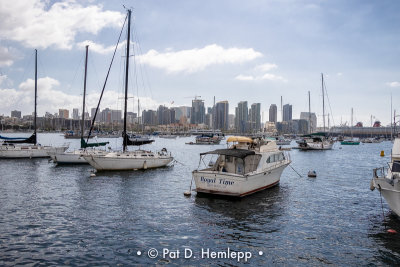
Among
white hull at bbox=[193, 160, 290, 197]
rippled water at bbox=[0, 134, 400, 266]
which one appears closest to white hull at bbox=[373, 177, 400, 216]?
rippled water at bbox=[0, 134, 400, 266]

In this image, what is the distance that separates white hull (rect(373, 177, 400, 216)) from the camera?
15445mm

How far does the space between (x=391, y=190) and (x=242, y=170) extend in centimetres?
1038

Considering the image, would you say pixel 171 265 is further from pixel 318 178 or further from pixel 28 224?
pixel 318 178

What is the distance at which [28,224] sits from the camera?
15688 mm

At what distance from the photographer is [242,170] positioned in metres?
23.7

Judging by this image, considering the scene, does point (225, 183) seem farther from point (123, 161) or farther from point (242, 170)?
point (123, 161)

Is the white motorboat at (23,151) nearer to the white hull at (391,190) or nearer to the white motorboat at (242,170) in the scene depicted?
the white motorboat at (242,170)

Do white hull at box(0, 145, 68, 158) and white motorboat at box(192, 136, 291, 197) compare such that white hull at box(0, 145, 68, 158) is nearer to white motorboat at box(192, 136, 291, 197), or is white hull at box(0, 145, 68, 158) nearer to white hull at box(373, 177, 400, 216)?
white motorboat at box(192, 136, 291, 197)

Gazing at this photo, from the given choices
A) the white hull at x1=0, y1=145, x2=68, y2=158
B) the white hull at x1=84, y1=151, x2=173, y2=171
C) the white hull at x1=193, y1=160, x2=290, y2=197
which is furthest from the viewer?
the white hull at x1=0, y1=145, x2=68, y2=158

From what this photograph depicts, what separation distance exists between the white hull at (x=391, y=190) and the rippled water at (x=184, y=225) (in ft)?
3.72

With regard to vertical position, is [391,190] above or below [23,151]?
above

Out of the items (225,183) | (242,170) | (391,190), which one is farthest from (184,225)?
(391,190)

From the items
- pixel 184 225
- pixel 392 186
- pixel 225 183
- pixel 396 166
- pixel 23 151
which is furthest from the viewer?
pixel 23 151

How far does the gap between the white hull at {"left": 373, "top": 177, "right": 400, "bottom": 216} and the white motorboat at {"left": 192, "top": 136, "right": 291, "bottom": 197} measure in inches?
317
